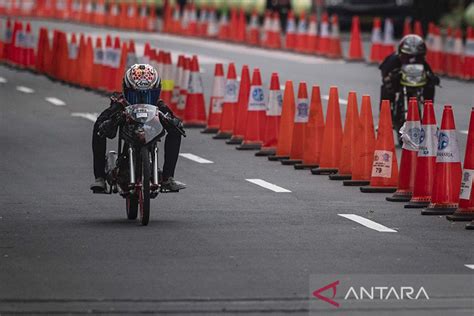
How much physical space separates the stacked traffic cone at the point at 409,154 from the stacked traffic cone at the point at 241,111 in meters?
5.03

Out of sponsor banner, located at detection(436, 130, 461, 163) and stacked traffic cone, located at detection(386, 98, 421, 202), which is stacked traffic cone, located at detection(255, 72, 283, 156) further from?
sponsor banner, located at detection(436, 130, 461, 163)

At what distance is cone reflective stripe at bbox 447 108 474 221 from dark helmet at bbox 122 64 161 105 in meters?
2.57

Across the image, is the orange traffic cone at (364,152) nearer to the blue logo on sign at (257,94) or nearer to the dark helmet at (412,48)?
the blue logo on sign at (257,94)

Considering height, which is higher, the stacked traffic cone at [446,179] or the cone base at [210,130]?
the stacked traffic cone at [446,179]

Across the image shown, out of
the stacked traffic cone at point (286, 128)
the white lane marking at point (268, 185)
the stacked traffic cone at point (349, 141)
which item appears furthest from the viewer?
the stacked traffic cone at point (286, 128)

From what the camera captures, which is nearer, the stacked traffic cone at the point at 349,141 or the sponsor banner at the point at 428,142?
the sponsor banner at the point at 428,142

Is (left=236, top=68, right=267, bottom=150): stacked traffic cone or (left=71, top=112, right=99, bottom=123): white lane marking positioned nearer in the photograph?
(left=236, top=68, right=267, bottom=150): stacked traffic cone

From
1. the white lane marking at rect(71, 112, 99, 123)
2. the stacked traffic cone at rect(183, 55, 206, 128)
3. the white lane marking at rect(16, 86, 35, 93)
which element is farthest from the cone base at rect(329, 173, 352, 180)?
the white lane marking at rect(16, 86, 35, 93)

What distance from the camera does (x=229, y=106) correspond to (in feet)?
71.2

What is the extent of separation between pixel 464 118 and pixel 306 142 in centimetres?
640

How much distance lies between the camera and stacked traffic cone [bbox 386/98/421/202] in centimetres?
1562

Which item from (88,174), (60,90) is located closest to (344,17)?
(60,90)

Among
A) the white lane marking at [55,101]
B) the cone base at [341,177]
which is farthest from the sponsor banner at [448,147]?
the white lane marking at [55,101]

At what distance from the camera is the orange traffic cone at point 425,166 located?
15172 millimetres
